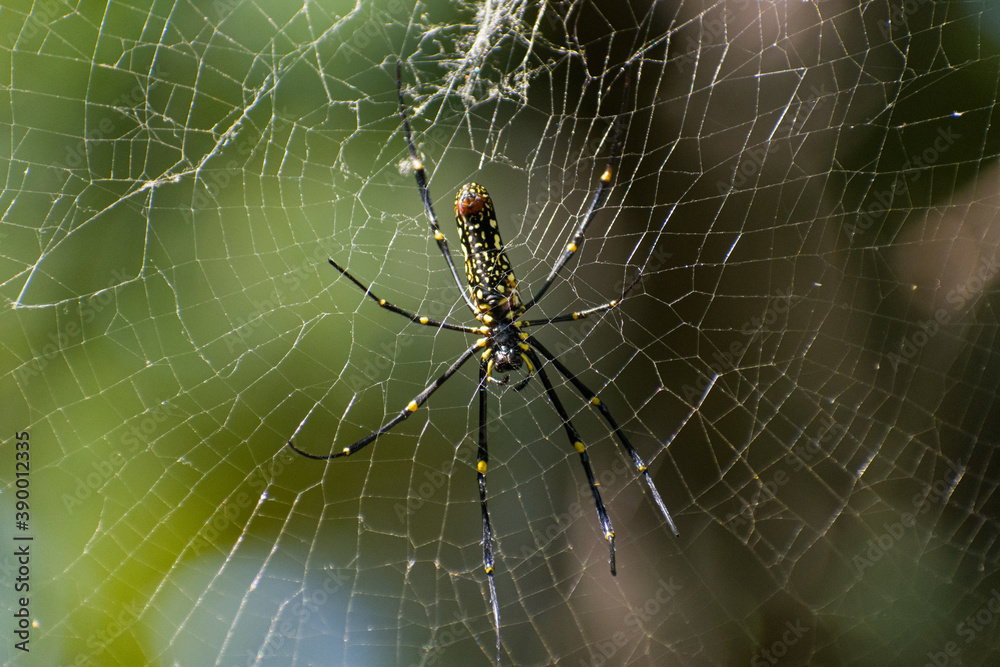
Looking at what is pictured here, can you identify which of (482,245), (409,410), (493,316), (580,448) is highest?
(482,245)

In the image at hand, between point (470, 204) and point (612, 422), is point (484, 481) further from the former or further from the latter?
point (470, 204)

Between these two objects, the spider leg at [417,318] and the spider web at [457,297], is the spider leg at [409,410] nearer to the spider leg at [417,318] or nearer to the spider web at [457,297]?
the spider leg at [417,318]

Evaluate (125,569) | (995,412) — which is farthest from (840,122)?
(125,569)

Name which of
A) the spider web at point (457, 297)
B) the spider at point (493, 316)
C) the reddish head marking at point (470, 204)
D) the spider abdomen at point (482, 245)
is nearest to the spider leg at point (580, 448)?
the spider at point (493, 316)

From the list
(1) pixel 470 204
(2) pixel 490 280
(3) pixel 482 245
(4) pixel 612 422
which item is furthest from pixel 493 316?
(4) pixel 612 422

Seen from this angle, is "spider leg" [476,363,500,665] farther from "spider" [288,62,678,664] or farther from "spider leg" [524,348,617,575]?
"spider leg" [524,348,617,575]

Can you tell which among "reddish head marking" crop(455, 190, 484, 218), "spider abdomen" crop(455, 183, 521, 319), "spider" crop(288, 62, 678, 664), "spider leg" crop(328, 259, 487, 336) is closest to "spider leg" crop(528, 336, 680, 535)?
"spider" crop(288, 62, 678, 664)

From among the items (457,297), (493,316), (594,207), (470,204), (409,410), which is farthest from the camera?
(457,297)
